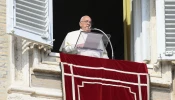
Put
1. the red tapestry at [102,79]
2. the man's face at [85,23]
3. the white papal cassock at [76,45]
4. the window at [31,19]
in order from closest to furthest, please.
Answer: the window at [31,19] → the red tapestry at [102,79] → the white papal cassock at [76,45] → the man's face at [85,23]

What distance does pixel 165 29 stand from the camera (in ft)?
57.2

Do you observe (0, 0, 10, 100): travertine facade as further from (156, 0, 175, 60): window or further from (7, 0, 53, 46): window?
(156, 0, 175, 60): window

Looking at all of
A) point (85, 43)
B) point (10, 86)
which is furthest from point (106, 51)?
point (10, 86)

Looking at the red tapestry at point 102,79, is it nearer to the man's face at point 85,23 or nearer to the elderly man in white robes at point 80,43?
the elderly man in white robes at point 80,43

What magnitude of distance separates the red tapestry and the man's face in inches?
23.6

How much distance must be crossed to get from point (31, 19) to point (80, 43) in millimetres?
761

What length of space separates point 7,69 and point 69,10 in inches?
95.7

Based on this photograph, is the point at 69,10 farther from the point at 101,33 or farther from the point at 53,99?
the point at 53,99

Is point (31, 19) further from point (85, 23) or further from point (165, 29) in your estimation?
point (165, 29)

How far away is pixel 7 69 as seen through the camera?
663 inches

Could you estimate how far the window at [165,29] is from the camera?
17344 millimetres

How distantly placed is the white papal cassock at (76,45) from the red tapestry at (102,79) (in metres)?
0.19

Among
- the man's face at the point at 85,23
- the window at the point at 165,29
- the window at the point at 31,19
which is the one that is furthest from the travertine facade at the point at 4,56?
the window at the point at 165,29

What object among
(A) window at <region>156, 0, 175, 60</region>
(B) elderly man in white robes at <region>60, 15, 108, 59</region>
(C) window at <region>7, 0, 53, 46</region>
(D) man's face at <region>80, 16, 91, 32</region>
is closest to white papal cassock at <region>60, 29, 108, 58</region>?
(B) elderly man in white robes at <region>60, 15, 108, 59</region>
